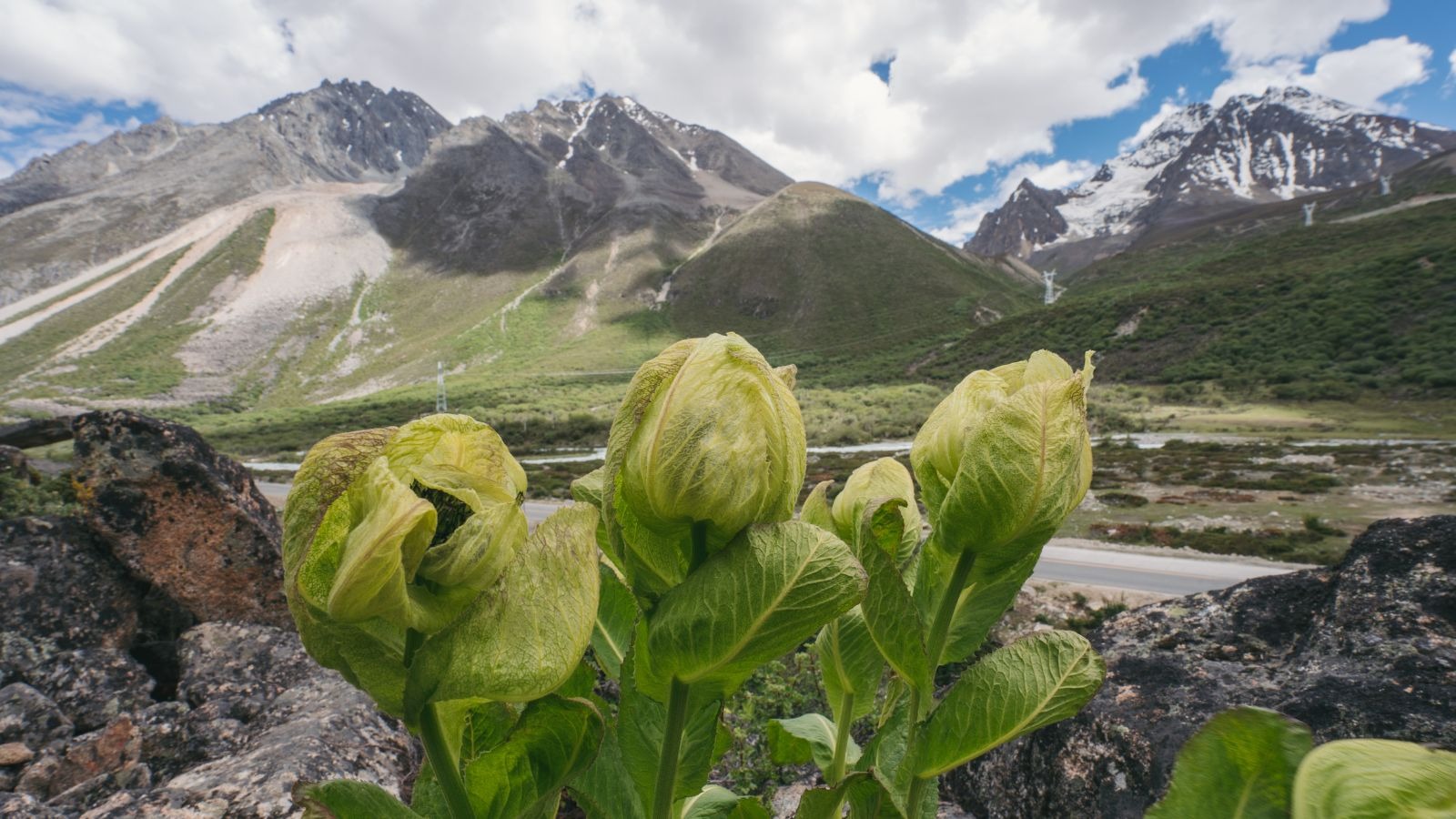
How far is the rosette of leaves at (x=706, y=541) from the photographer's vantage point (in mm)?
772

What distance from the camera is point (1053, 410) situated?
93cm

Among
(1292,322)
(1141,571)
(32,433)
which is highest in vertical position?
(1292,322)

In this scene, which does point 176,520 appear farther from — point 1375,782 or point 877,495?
point 1375,782

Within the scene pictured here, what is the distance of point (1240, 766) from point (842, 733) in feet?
2.64

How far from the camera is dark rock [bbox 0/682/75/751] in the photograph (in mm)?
3330

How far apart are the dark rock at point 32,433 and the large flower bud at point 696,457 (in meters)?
14.2

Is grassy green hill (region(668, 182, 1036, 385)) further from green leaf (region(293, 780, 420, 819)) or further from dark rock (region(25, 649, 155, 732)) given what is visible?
green leaf (region(293, 780, 420, 819))

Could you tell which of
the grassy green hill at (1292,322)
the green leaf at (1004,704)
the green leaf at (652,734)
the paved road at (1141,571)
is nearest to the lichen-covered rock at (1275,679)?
the green leaf at (1004,704)

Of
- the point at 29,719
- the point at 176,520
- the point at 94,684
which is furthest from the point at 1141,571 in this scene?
the point at 29,719

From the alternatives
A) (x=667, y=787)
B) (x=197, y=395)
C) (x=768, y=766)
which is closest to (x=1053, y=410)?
(x=667, y=787)

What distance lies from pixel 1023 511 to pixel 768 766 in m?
3.14

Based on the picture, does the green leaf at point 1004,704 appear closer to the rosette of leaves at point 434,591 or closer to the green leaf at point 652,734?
the green leaf at point 652,734

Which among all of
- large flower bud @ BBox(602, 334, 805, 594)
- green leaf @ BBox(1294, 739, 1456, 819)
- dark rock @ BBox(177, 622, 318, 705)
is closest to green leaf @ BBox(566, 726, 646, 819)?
large flower bud @ BBox(602, 334, 805, 594)

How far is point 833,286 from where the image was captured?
339ft
